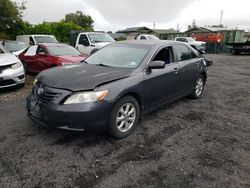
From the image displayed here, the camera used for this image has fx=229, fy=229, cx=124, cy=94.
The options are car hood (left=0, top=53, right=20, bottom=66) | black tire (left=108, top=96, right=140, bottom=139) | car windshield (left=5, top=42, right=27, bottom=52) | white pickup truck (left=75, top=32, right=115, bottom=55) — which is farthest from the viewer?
car windshield (left=5, top=42, right=27, bottom=52)

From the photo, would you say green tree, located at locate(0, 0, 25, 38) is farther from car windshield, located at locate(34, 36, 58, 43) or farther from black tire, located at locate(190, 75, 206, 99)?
black tire, located at locate(190, 75, 206, 99)

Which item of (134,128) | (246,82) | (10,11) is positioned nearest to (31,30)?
(10,11)

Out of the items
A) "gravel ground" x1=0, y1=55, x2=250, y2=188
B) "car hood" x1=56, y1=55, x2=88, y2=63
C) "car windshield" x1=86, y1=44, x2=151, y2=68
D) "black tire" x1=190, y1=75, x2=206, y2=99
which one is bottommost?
"gravel ground" x1=0, y1=55, x2=250, y2=188

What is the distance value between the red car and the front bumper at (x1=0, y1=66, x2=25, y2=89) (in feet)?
4.97

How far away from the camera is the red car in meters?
7.67

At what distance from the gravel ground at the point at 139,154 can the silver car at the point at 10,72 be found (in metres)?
1.37

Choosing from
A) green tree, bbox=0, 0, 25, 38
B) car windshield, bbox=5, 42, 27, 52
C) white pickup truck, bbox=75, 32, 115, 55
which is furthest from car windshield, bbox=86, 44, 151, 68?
green tree, bbox=0, 0, 25, 38

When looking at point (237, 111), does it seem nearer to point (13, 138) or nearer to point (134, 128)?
point (134, 128)

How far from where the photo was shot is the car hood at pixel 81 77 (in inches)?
128

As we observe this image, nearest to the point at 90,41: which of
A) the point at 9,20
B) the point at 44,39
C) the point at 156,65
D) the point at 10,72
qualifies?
the point at 44,39

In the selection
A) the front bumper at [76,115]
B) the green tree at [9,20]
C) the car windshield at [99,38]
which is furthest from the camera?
the green tree at [9,20]

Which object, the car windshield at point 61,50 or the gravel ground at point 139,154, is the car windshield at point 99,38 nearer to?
the car windshield at point 61,50

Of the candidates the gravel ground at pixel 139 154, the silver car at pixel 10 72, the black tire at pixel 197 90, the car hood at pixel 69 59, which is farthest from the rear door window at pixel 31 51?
the black tire at pixel 197 90

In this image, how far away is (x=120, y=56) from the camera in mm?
4375
